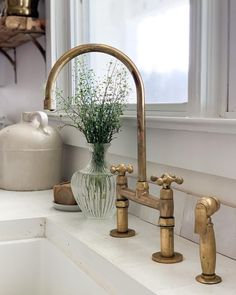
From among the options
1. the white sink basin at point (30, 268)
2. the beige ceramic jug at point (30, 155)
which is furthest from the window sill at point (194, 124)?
the beige ceramic jug at point (30, 155)

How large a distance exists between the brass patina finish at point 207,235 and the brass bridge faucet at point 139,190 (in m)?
0.10

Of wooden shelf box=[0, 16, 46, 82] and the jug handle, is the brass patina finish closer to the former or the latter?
the jug handle

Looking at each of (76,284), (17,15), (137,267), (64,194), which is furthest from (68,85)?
(137,267)

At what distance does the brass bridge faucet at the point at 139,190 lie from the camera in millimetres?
780

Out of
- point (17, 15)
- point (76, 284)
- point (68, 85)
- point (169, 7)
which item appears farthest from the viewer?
point (17, 15)

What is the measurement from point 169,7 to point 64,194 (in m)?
0.54

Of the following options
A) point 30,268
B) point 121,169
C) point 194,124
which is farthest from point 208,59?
point 30,268

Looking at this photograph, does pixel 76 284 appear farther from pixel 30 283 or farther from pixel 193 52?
pixel 193 52

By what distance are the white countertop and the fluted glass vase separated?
3cm

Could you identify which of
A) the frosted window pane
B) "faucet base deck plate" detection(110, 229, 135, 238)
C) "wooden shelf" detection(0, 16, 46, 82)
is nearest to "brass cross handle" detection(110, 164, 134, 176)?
"faucet base deck plate" detection(110, 229, 135, 238)

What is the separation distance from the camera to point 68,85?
1682mm

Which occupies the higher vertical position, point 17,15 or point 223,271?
point 17,15

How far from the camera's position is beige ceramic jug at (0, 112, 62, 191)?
1446 mm

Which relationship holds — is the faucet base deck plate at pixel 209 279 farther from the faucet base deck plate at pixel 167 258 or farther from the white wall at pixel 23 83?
the white wall at pixel 23 83
